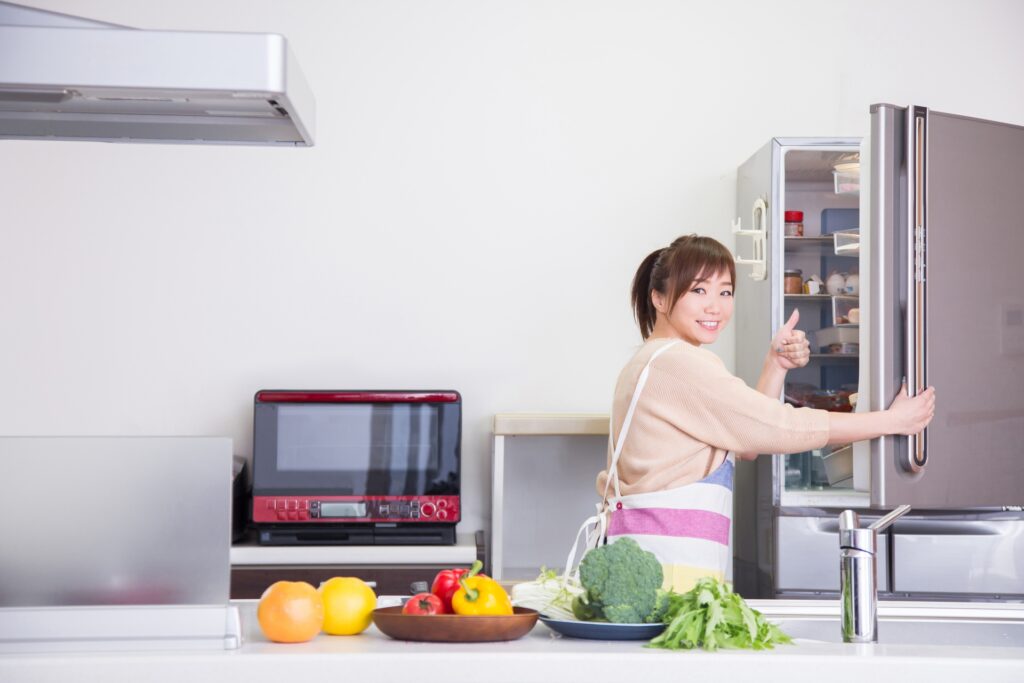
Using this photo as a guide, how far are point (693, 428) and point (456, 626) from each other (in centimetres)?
83

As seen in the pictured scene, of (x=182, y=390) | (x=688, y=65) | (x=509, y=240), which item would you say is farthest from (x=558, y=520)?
(x=688, y=65)

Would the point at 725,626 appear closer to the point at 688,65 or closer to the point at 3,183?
the point at 688,65

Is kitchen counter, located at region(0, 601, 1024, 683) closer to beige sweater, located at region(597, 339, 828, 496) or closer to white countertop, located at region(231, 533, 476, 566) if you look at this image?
beige sweater, located at region(597, 339, 828, 496)

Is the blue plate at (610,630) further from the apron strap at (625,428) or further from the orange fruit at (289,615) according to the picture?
the apron strap at (625,428)

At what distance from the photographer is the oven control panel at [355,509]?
3.20 metres

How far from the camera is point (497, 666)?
138cm

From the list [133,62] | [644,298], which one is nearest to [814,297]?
[644,298]

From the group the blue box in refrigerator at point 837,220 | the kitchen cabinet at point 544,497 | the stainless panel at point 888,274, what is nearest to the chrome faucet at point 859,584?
the stainless panel at point 888,274

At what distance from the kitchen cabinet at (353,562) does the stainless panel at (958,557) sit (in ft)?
4.18

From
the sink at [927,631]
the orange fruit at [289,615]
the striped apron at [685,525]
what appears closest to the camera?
the orange fruit at [289,615]

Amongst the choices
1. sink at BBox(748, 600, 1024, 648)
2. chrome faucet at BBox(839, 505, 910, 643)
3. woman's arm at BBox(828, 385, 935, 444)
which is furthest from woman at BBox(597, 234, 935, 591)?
chrome faucet at BBox(839, 505, 910, 643)

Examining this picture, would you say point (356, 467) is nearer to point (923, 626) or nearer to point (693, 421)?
point (693, 421)

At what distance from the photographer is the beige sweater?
2088 mm

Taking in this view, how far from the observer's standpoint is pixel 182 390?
3.63 meters
